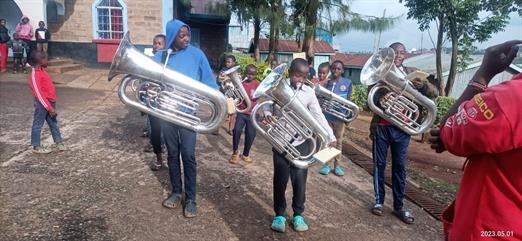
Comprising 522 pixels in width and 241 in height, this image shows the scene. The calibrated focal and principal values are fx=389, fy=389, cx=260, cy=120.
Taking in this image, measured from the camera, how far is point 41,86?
489 cm

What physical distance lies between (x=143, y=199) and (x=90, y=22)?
1177 centimetres

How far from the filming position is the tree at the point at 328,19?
11.8 m

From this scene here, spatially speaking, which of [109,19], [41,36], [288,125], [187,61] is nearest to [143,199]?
[187,61]

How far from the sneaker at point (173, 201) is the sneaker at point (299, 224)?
113 cm

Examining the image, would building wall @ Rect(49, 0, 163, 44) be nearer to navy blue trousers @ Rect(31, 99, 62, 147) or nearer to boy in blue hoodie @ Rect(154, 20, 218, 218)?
navy blue trousers @ Rect(31, 99, 62, 147)

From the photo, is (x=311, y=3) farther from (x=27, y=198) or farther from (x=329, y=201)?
(x=27, y=198)

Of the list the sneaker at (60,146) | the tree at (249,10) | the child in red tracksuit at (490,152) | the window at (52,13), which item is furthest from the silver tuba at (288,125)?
the window at (52,13)

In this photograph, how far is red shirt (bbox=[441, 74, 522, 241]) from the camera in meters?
1.26

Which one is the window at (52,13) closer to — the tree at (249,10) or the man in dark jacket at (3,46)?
the man in dark jacket at (3,46)

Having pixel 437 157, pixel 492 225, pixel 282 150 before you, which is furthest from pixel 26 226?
pixel 437 157

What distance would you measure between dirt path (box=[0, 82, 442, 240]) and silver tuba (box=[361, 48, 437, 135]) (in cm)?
102

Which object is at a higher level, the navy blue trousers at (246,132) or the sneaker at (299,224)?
the navy blue trousers at (246,132)

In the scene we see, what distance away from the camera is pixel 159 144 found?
4.57m

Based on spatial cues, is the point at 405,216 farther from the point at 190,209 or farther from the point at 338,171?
the point at 190,209
